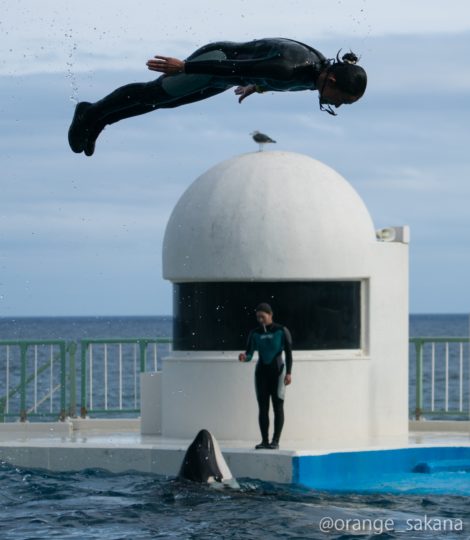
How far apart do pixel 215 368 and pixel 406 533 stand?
5.54 meters

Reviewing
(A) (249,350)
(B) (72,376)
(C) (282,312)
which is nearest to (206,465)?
(A) (249,350)

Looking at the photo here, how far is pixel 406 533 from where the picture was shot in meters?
13.4

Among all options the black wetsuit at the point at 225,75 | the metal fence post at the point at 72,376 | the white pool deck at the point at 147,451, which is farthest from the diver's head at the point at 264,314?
the black wetsuit at the point at 225,75

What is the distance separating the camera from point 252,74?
1070 centimetres

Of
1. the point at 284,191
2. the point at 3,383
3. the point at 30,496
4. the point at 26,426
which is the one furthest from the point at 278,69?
the point at 3,383

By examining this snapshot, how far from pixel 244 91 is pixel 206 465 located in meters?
5.53

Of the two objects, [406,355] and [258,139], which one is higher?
[258,139]

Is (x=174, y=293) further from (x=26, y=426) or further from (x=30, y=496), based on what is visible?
(x=30, y=496)

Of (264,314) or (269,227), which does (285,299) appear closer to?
(269,227)

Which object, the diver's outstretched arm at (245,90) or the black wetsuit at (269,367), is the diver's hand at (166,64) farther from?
the black wetsuit at (269,367)

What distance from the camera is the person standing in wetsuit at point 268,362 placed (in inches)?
682

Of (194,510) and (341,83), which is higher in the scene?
(341,83)

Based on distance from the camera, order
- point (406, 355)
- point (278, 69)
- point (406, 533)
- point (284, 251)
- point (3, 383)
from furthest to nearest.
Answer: point (3, 383) → point (406, 355) → point (284, 251) → point (406, 533) → point (278, 69)

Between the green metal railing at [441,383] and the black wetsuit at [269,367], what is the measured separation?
366 centimetres
